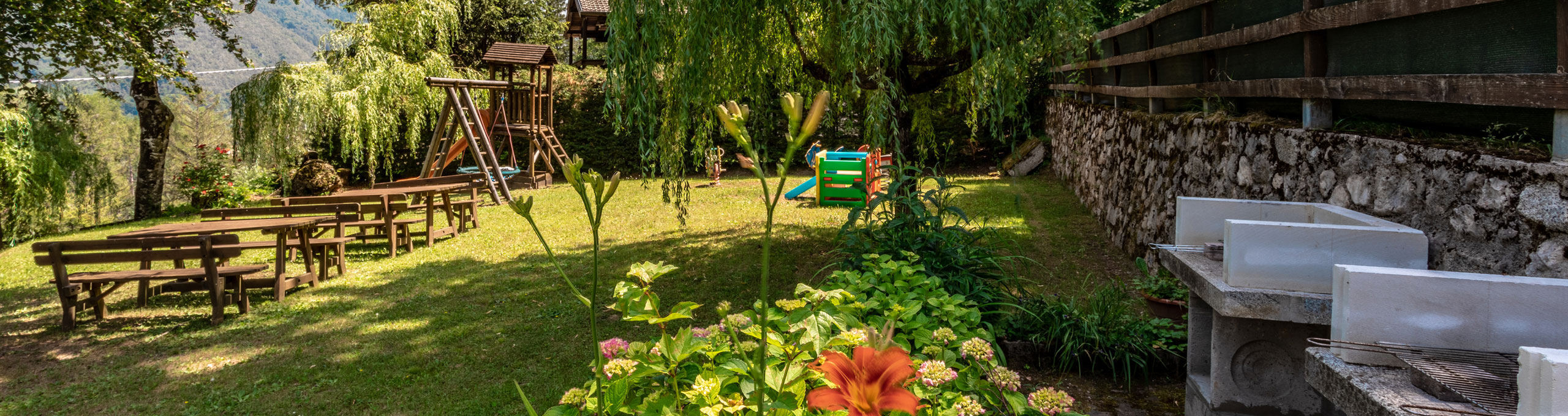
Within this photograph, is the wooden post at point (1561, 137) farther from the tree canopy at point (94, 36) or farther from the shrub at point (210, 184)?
the shrub at point (210, 184)

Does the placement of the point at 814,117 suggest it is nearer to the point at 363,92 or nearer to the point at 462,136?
the point at 462,136

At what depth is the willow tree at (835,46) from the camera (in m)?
4.62

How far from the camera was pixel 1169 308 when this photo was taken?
13.5 feet

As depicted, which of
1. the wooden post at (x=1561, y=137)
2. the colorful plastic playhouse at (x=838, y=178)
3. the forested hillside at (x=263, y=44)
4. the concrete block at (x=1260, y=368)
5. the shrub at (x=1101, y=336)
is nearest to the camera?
the wooden post at (x=1561, y=137)

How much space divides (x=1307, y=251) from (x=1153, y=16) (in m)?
4.74

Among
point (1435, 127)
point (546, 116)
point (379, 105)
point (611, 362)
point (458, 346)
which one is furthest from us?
point (546, 116)

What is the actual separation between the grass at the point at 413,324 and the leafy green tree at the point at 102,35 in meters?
2.07

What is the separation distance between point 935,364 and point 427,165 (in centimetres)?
1206

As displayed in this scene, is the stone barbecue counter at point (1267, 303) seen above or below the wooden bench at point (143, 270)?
above

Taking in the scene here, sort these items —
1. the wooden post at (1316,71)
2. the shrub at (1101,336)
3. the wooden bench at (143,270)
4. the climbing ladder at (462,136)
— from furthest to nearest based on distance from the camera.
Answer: the climbing ladder at (462,136), the wooden bench at (143,270), the shrub at (1101,336), the wooden post at (1316,71)

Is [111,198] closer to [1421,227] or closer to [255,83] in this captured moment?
[255,83]

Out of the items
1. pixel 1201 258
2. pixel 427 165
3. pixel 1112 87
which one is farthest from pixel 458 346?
pixel 427 165

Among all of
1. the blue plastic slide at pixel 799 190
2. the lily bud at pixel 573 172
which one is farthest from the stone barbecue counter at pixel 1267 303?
the blue plastic slide at pixel 799 190

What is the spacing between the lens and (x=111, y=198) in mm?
12977
